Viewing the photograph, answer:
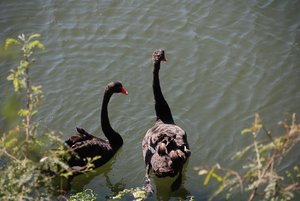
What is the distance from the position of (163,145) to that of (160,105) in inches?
49.5

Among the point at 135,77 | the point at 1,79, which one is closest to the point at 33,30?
the point at 1,79

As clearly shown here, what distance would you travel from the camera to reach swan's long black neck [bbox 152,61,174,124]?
7.50 metres

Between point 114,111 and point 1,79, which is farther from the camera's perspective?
point 1,79

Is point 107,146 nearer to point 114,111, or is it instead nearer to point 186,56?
point 114,111

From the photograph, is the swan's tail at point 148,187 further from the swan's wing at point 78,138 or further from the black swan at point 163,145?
the swan's wing at point 78,138

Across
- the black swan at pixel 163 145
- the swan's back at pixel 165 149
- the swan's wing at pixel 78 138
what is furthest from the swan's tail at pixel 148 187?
the swan's wing at pixel 78 138

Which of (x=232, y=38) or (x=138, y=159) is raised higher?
(x=232, y=38)

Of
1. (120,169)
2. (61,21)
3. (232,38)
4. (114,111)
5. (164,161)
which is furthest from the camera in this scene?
(61,21)

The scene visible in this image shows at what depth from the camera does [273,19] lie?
368 inches

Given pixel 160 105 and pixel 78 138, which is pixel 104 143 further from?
pixel 160 105

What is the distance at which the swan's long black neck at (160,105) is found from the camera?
750 centimetres

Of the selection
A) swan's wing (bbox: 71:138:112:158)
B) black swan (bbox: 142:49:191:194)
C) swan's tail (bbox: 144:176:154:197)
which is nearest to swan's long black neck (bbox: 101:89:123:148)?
swan's wing (bbox: 71:138:112:158)

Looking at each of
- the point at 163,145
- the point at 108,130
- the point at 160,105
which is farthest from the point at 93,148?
the point at 160,105

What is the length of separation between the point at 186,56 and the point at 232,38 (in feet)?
3.13
